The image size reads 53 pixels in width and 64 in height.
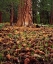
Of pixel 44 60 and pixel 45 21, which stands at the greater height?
pixel 44 60

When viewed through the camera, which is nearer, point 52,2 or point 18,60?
point 18,60

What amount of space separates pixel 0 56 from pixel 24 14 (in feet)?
35.6

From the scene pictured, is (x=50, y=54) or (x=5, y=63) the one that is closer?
(x=5, y=63)

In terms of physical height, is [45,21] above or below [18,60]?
below

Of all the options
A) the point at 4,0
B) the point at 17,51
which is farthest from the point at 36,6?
the point at 17,51

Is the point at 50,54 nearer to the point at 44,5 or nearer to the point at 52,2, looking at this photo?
the point at 52,2

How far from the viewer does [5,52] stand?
4.99 m

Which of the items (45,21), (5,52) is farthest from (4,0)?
(5,52)

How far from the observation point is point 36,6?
3322 centimetres

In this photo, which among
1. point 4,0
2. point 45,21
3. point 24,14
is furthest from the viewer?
point 45,21

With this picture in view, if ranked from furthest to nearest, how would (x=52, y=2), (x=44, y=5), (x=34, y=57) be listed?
(x=44, y=5) < (x=52, y=2) < (x=34, y=57)

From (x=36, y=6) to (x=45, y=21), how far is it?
354 centimetres

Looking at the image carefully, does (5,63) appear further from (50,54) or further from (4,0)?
(4,0)

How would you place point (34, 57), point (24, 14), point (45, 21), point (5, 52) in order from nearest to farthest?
point (34, 57), point (5, 52), point (24, 14), point (45, 21)
